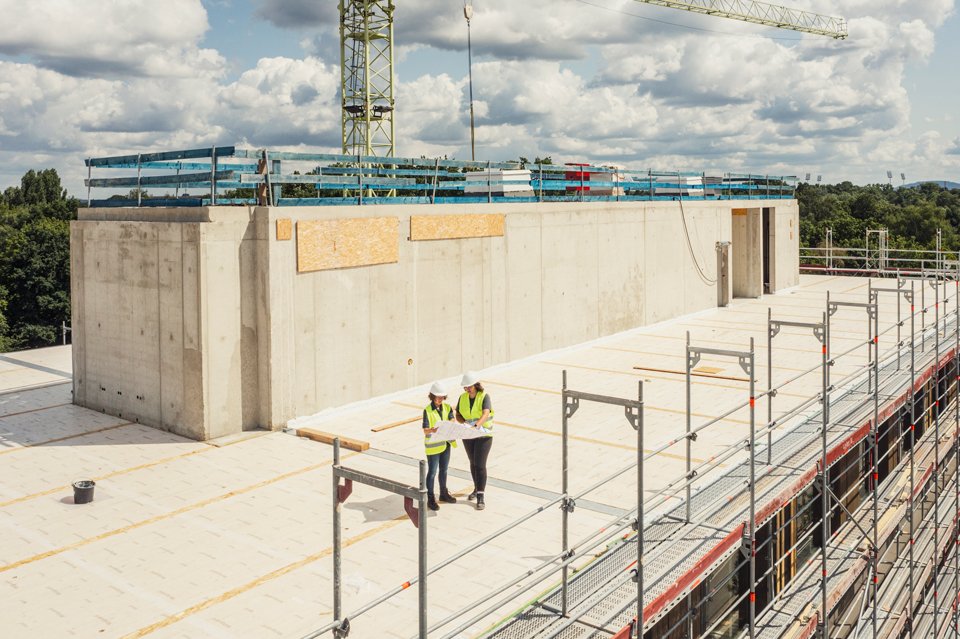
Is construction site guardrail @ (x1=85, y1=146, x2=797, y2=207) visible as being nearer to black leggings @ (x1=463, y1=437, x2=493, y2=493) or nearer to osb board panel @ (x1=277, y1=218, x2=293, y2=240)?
osb board panel @ (x1=277, y1=218, x2=293, y2=240)

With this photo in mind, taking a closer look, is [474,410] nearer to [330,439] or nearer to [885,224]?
[330,439]

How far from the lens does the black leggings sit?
34.2ft

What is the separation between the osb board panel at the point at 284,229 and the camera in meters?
14.4

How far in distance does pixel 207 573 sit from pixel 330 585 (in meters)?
1.40

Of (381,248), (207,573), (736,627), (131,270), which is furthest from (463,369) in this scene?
(207,573)

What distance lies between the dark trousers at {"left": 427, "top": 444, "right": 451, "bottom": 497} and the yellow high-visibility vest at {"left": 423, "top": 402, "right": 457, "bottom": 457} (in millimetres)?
99

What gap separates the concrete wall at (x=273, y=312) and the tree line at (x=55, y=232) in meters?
17.6

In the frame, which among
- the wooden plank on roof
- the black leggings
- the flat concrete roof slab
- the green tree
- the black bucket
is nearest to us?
the flat concrete roof slab

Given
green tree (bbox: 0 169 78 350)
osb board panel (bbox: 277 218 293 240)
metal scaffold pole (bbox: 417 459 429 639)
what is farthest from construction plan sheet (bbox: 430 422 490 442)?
green tree (bbox: 0 169 78 350)

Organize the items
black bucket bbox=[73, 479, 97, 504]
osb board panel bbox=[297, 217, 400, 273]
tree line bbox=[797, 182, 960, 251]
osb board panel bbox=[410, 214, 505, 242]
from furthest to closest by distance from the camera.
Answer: tree line bbox=[797, 182, 960, 251] < osb board panel bbox=[410, 214, 505, 242] < osb board panel bbox=[297, 217, 400, 273] < black bucket bbox=[73, 479, 97, 504]

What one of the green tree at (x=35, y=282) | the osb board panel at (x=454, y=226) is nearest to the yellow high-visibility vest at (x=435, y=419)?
the osb board panel at (x=454, y=226)

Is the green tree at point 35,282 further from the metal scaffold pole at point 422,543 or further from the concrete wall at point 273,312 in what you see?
the metal scaffold pole at point 422,543

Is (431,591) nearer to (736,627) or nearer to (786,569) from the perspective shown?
(736,627)

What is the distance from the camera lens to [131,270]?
15.2m
